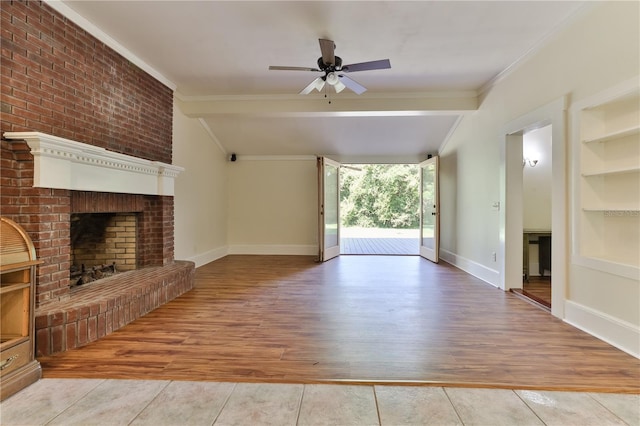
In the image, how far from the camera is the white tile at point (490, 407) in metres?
1.54

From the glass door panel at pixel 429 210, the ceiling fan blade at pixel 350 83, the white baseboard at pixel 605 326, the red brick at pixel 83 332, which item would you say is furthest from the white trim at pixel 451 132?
the red brick at pixel 83 332

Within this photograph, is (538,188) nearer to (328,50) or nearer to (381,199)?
(328,50)


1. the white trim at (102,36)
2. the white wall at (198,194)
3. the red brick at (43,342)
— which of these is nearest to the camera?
the red brick at (43,342)

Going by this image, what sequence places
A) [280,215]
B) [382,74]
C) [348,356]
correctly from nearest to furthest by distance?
[348,356] < [382,74] < [280,215]

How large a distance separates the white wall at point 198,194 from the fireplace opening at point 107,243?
0.83 metres

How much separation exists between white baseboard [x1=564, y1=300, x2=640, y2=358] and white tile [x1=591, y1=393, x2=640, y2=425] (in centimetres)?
67

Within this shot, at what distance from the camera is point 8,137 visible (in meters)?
2.20

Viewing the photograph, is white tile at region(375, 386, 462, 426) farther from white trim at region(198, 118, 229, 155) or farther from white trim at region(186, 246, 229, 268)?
white trim at region(198, 118, 229, 155)

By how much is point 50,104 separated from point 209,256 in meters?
3.63

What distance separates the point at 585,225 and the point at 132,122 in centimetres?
465

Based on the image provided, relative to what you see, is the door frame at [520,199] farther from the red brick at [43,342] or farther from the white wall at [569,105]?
the red brick at [43,342]

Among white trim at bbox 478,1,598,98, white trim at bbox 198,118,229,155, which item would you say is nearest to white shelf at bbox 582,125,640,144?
white trim at bbox 478,1,598,98

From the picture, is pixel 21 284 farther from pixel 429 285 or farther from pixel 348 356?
pixel 429 285

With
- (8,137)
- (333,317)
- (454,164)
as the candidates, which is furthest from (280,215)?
(8,137)
